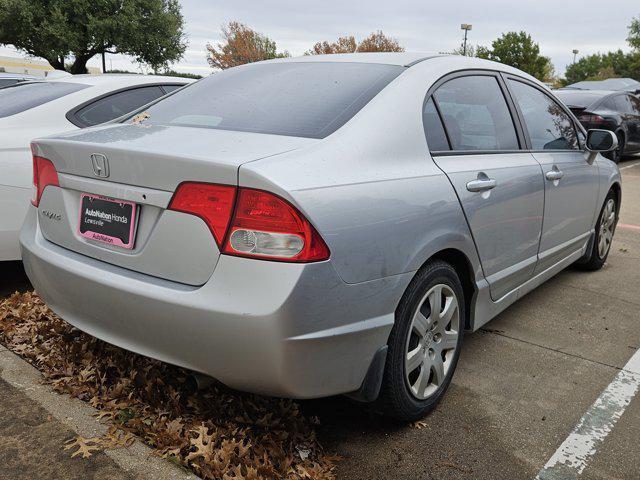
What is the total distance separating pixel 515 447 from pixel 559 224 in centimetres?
179

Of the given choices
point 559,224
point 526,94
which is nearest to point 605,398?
point 559,224

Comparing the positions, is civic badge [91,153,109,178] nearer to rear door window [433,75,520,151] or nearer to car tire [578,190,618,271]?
rear door window [433,75,520,151]

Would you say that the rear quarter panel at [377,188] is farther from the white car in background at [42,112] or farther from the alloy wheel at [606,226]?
the alloy wheel at [606,226]

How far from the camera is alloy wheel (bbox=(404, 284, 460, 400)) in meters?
2.61

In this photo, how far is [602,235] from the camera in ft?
16.7

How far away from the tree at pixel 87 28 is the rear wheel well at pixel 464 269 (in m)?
32.3

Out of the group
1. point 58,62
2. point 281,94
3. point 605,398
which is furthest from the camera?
point 58,62

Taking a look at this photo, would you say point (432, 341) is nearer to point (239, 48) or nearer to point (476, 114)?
point (476, 114)

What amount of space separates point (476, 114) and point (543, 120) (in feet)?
3.22

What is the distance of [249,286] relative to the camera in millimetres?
2012

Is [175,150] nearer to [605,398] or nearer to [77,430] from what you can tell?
[77,430]

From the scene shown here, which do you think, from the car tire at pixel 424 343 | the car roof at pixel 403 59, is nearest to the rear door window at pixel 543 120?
the car roof at pixel 403 59

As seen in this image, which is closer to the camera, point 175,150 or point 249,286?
point 249,286

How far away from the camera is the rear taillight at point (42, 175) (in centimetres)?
259
